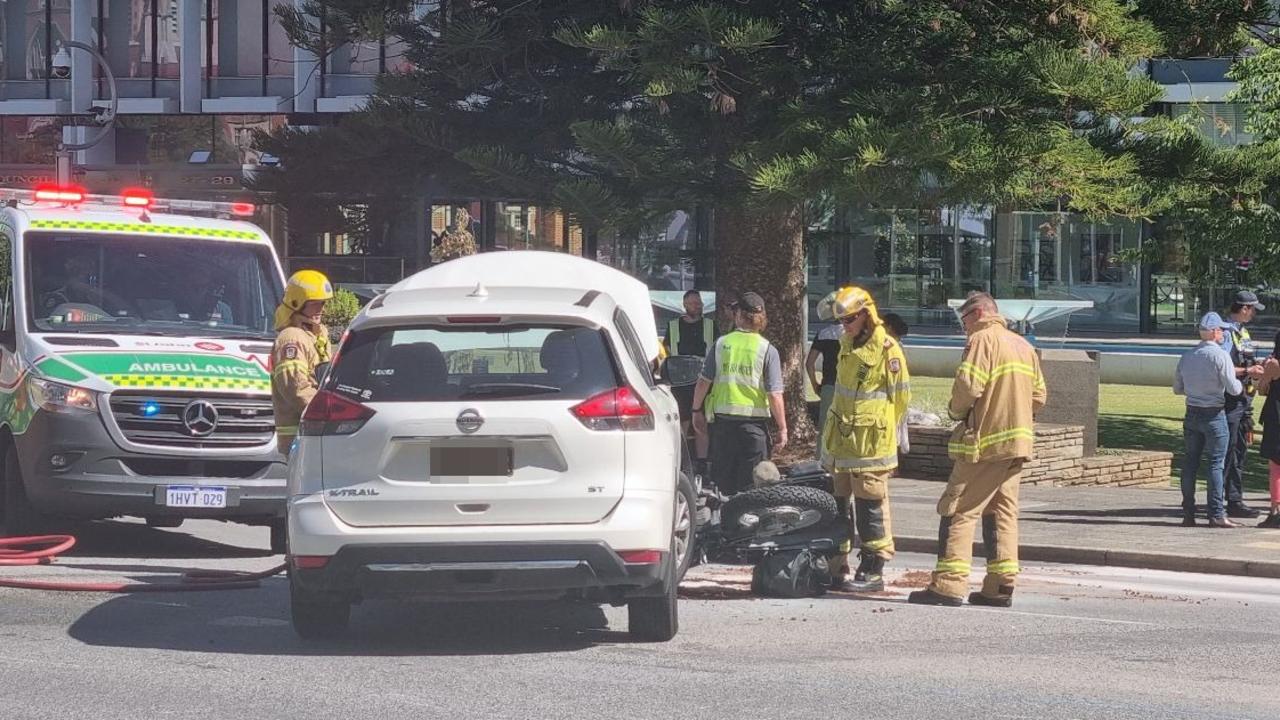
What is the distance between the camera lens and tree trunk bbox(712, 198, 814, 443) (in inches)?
711

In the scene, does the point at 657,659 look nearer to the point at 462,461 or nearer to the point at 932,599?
the point at 462,461

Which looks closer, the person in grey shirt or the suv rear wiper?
the suv rear wiper

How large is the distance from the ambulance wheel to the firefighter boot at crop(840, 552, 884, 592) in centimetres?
31

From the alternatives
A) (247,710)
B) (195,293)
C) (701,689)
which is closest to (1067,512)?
(195,293)

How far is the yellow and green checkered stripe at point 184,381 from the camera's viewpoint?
1095 centimetres

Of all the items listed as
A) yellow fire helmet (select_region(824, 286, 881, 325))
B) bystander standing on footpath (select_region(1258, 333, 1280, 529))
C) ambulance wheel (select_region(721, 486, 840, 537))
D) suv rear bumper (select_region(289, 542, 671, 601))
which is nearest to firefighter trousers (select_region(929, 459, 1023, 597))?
ambulance wheel (select_region(721, 486, 840, 537))

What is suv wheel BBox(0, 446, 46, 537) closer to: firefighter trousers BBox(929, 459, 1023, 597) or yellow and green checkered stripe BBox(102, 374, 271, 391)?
yellow and green checkered stripe BBox(102, 374, 271, 391)

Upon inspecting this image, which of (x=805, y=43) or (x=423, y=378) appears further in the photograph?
(x=805, y=43)

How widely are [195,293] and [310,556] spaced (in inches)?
192

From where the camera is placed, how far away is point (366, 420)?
766cm

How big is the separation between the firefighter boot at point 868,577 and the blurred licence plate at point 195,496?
12.3 ft

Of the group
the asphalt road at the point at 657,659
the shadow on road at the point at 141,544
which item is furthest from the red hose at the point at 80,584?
the shadow on road at the point at 141,544

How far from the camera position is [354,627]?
28.6 feet

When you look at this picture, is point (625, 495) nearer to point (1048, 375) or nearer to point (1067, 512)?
point (1067, 512)
